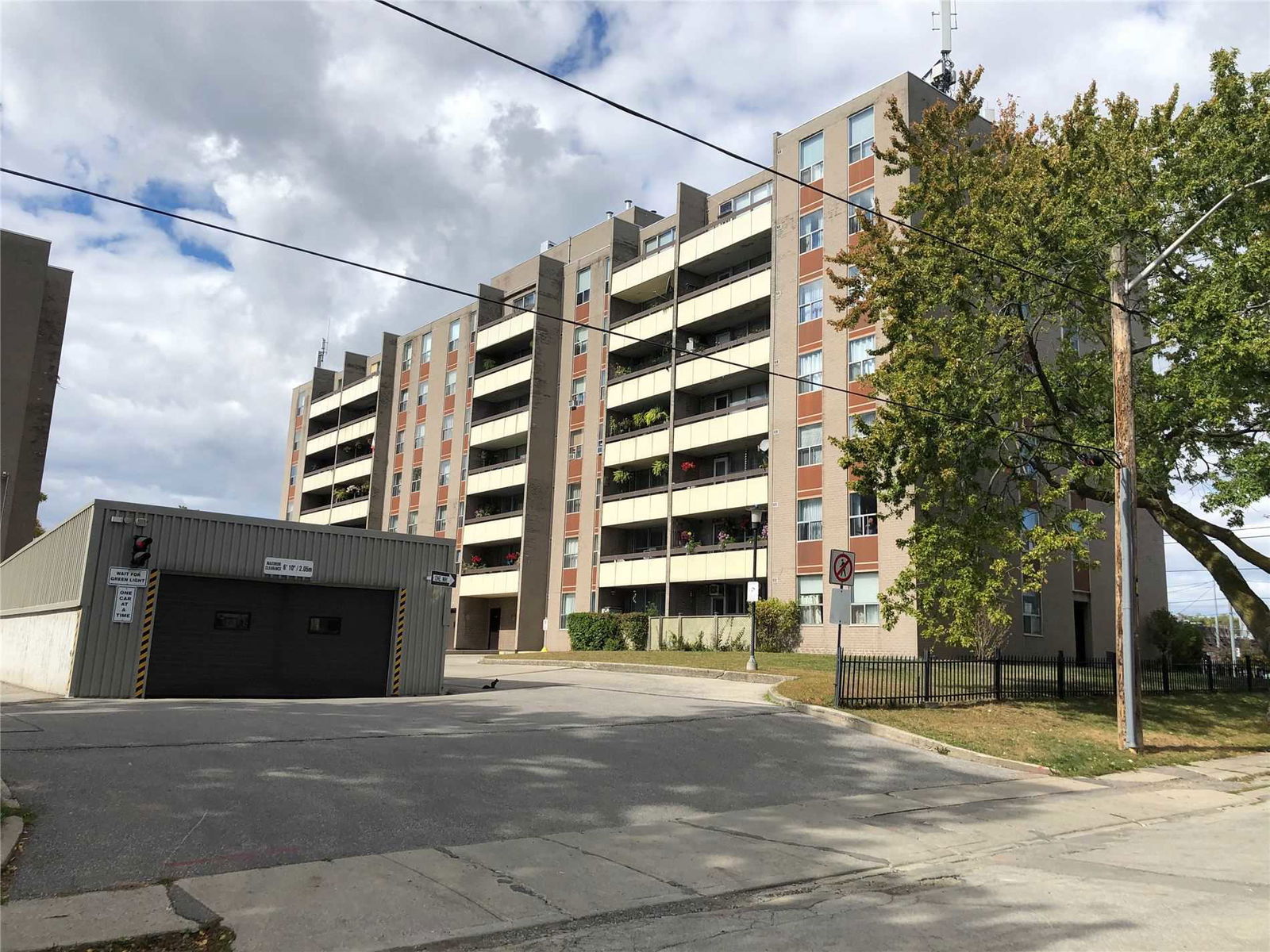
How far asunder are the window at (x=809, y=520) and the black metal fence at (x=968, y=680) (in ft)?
40.2

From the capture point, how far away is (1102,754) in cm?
1611

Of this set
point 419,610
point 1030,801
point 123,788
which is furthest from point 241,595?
point 1030,801

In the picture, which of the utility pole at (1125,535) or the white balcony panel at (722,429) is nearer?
the utility pole at (1125,535)

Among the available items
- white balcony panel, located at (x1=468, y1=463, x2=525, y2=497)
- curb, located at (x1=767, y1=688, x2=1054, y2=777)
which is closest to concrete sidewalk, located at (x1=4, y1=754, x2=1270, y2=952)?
curb, located at (x1=767, y1=688, x2=1054, y2=777)

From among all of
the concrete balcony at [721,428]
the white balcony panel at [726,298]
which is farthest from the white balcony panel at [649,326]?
the concrete balcony at [721,428]

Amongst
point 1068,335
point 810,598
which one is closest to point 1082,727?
point 1068,335

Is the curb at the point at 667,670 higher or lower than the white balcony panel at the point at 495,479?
lower

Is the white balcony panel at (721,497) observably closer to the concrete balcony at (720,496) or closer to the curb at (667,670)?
the concrete balcony at (720,496)

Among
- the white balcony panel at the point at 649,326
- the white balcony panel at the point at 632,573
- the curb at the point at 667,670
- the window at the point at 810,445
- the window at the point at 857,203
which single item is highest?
the window at the point at 857,203

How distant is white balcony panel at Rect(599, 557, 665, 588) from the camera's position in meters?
42.9

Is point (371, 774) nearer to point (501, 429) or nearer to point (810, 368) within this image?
point (810, 368)

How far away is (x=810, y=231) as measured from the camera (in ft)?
126

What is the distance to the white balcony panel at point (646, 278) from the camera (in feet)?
150

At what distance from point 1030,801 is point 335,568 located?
1661 cm
